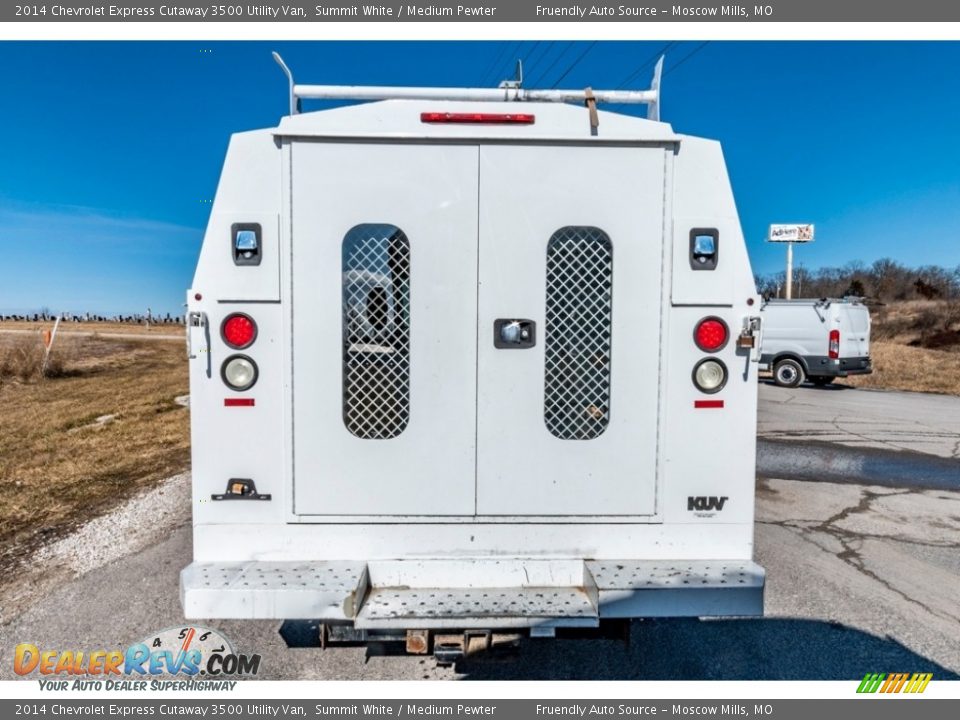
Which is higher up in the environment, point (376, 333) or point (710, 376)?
point (376, 333)

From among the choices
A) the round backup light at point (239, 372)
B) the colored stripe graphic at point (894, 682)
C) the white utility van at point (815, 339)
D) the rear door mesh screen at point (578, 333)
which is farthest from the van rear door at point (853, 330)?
the round backup light at point (239, 372)

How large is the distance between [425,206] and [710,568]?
2.07 metres

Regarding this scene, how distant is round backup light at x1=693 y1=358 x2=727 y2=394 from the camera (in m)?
2.80

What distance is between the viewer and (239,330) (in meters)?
2.71

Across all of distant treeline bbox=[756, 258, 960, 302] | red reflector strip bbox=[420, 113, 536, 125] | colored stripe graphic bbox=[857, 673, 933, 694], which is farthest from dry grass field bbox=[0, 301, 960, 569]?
distant treeline bbox=[756, 258, 960, 302]

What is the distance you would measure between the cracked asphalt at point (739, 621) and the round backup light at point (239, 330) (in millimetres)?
1523

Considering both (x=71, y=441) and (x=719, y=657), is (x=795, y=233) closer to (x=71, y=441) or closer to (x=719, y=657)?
(x=719, y=657)

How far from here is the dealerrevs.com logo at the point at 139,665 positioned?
3.19 metres

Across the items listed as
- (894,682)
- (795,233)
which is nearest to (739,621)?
(894,682)

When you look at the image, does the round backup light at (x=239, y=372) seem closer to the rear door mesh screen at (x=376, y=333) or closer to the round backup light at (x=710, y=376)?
the rear door mesh screen at (x=376, y=333)

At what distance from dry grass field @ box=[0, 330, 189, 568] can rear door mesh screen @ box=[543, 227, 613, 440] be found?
4453mm

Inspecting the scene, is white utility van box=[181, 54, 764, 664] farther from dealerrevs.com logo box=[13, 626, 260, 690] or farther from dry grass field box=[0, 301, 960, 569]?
dry grass field box=[0, 301, 960, 569]

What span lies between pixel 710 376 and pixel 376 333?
1543 mm

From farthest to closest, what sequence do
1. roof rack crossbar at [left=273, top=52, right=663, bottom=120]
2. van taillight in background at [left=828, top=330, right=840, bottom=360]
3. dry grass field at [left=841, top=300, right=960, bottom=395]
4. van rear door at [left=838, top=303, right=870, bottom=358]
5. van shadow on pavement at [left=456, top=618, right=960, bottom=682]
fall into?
1. dry grass field at [left=841, top=300, right=960, bottom=395]
2. van rear door at [left=838, top=303, right=870, bottom=358]
3. van taillight in background at [left=828, top=330, right=840, bottom=360]
4. van shadow on pavement at [left=456, top=618, right=960, bottom=682]
5. roof rack crossbar at [left=273, top=52, right=663, bottom=120]
